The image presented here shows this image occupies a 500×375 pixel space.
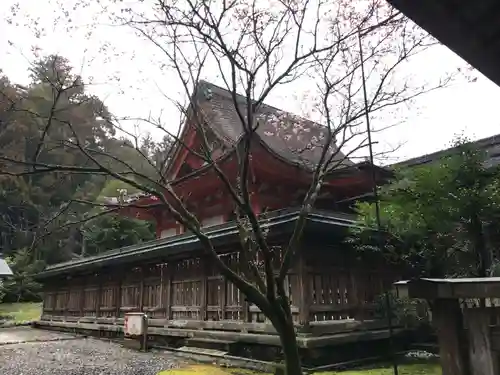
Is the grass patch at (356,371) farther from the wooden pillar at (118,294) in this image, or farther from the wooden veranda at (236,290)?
the wooden pillar at (118,294)

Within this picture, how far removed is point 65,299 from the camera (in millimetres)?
17734

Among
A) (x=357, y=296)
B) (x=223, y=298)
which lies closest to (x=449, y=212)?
(x=357, y=296)

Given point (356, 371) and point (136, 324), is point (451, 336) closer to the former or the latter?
point (356, 371)

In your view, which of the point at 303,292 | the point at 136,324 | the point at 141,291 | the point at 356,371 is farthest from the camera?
the point at 141,291

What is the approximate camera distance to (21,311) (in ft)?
83.8

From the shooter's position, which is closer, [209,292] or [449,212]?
[449,212]

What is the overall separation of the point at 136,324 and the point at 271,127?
22.2ft

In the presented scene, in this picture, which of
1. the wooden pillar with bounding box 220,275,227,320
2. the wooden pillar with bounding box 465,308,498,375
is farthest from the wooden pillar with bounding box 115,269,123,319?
the wooden pillar with bounding box 465,308,498,375

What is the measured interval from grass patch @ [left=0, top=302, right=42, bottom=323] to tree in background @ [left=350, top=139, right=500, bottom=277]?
21.2 meters

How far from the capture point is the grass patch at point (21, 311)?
75.1 ft

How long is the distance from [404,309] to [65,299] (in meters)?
14.7

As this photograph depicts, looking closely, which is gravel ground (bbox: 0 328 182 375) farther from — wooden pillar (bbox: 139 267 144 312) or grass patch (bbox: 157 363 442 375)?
wooden pillar (bbox: 139 267 144 312)

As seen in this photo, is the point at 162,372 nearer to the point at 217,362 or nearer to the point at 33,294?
the point at 217,362

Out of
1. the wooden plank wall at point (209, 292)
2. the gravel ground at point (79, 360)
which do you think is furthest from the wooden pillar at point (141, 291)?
the gravel ground at point (79, 360)
